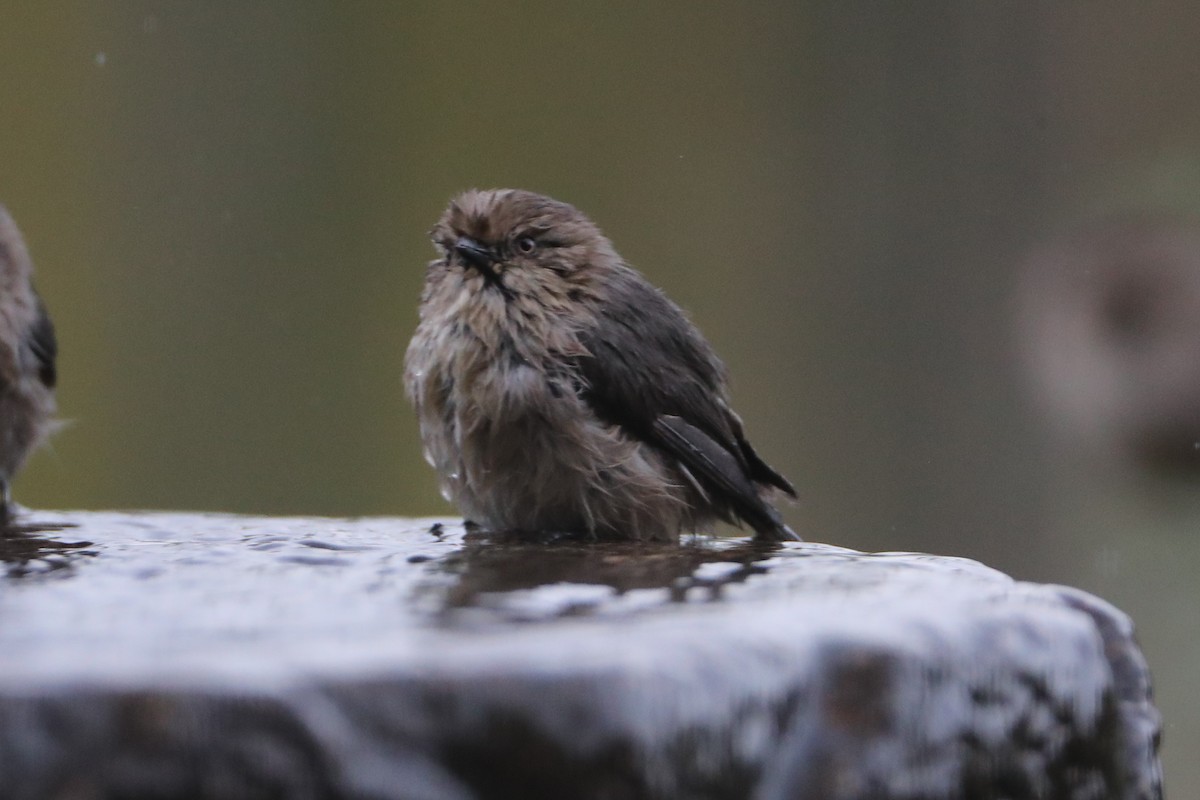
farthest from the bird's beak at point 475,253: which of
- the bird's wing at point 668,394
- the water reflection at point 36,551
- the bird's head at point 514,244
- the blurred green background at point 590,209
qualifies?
the blurred green background at point 590,209

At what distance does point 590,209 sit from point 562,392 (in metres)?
5.25

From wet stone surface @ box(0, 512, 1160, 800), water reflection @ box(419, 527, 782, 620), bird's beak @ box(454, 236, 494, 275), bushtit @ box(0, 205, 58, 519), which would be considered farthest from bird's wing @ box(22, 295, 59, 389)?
wet stone surface @ box(0, 512, 1160, 800)

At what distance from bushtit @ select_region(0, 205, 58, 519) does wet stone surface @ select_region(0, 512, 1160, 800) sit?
173cm

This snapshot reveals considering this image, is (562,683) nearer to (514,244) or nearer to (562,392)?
(562,392)

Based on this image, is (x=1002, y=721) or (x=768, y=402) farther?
(x=768, y=402)

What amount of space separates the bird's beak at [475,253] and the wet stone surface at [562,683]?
1.42m

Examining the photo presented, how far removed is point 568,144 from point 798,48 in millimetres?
1493

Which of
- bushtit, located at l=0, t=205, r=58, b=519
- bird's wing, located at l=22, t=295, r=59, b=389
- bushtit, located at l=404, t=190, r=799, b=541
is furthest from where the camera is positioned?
bird's wing, located at l=22, t=295, r=59, b=389

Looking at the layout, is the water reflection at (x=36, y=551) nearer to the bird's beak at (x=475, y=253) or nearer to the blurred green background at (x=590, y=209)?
the bird's beak at (x=475, y=253)

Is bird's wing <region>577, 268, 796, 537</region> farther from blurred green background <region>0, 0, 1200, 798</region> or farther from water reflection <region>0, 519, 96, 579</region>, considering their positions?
blurred green background <region>0, 0, 1200, 798</region>

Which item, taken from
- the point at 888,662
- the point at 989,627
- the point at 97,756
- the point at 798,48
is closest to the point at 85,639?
the point at 97,756

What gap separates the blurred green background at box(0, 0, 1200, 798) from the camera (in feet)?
28.5

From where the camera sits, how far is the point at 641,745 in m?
1.77

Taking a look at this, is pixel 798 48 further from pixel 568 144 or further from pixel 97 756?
pixel 97 756
